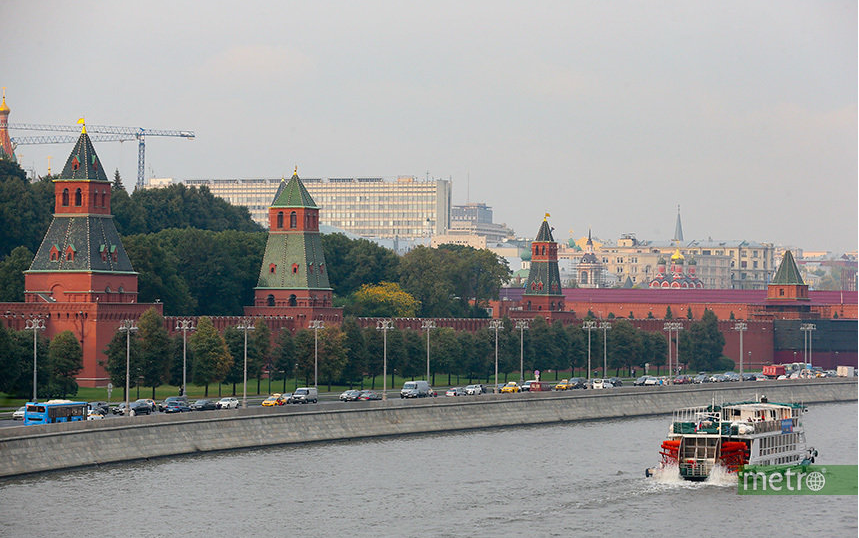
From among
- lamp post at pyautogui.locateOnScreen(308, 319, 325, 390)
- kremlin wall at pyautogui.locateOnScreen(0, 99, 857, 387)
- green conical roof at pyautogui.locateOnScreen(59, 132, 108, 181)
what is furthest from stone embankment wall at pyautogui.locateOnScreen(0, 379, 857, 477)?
green conical roof at pyautogui.locateOnScreen(59, 132, 108, 181)

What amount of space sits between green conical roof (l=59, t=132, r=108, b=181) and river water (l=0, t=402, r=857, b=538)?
41.9 m

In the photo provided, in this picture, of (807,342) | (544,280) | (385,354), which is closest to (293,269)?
(385,354)

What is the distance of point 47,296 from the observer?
12800 cm

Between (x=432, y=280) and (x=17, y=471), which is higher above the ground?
(x=432, y=280)

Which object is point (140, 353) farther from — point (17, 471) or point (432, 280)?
point (432, 280)

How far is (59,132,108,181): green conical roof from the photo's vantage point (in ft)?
424

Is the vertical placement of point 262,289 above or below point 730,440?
above

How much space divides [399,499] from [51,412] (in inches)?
938

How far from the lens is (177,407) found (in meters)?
99.9

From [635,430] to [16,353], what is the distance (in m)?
39.5

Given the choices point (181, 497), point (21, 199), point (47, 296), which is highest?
point (21, 199)

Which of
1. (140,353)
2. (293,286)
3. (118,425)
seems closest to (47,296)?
(140,353)

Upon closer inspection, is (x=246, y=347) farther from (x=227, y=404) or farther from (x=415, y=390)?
(x=415, y=390)

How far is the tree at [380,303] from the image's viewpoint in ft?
551
